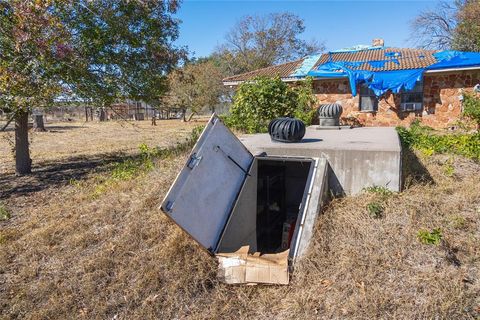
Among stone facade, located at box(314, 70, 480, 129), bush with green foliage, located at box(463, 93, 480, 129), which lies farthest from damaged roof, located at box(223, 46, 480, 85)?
bush with green foliage, located at box(463, 93, 480, 129)

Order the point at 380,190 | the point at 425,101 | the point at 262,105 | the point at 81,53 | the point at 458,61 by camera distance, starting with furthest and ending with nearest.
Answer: the point at 425,101 < the point at 458,61 < the point at 262,105 < the point at 81,53 < the point at 380,190

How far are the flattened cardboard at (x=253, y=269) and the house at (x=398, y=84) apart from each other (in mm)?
10153

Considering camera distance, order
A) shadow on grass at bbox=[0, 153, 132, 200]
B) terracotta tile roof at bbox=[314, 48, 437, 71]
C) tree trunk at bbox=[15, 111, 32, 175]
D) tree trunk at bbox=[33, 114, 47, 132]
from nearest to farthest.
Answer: shadow on grass at bbox=[0, 153, 132, 200]
tree trunk at bbox=[15, 111, 32, 175]
terracotta tile roof at bbox=[314, 48, 437, 71]
tree trunk at bbox=[33, 114, 47, 132]

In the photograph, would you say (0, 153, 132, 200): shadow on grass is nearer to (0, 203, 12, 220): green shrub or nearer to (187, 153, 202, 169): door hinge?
(0, 203, 12, 220): green shrub

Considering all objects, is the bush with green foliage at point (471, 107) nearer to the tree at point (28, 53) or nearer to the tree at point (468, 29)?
the tree at point (468, 29)

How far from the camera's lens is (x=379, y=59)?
574 inches

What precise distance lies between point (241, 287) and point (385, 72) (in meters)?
10.8

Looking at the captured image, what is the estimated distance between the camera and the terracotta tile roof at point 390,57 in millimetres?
13250

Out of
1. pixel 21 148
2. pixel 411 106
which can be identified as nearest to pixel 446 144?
pixel 411 106

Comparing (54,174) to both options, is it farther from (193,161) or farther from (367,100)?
(367,100)

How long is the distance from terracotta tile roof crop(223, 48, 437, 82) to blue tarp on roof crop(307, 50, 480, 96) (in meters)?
0.11

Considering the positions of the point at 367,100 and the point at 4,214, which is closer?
the point at 4,214

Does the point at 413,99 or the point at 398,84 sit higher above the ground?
the point at 398,84

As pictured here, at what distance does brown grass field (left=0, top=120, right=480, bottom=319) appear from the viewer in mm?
3967
